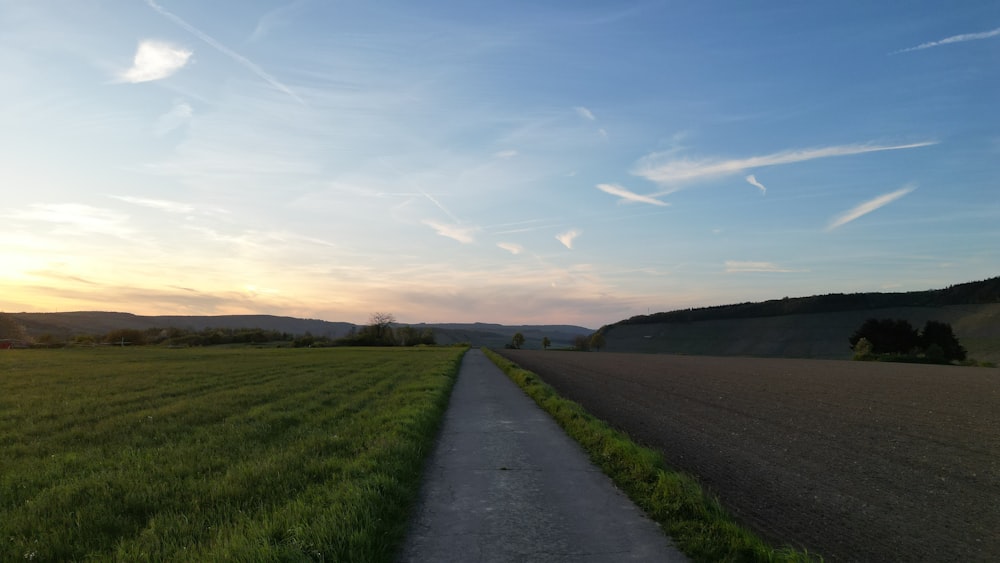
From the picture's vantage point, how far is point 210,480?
7.70 meters

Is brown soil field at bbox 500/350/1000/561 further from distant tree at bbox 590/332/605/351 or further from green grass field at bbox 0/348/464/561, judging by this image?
distant tree at bbox 590/332/605/351

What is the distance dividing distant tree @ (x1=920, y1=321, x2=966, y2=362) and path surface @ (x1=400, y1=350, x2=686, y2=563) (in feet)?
286

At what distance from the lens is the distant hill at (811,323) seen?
10219 cm

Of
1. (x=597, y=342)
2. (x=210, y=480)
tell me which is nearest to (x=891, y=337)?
(x=597, y=342)

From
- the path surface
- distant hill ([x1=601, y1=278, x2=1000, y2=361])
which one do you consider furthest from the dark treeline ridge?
the path surface

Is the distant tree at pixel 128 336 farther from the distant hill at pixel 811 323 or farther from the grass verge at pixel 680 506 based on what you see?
the grass verge at pixel 680 506

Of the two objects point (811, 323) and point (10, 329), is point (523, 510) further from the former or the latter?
point (811, 323)

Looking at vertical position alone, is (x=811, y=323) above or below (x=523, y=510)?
above

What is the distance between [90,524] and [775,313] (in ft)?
545

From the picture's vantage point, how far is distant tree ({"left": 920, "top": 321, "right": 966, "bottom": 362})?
7269cm

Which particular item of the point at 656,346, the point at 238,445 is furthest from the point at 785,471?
the point at 656,346

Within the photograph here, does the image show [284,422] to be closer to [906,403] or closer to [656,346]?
[906,403]

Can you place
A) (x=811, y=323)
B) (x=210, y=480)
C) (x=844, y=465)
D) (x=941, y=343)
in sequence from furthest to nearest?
(x=811, y=323) < (x=941, y=343) < (x=844, y=465) < (x=210, y=480)

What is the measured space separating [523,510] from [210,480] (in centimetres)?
493
